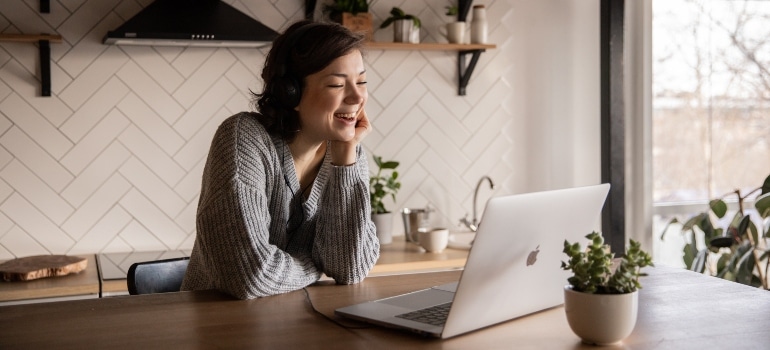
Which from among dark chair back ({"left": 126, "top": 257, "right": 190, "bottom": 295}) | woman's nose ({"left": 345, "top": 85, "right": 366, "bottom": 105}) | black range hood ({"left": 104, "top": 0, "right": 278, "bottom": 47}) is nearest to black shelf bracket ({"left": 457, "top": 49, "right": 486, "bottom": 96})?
black range hood ({"left": 104, "top": 0, "right": 278, "bottom": 47})

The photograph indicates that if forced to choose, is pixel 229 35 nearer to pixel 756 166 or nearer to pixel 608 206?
pixel 608 206

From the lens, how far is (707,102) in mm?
3641

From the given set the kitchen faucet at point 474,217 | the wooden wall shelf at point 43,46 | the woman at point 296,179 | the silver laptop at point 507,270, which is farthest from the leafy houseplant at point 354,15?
the silver laptop at point 507,270

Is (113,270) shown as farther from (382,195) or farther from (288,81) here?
(288,81)

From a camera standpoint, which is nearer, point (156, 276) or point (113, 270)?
point (156, 276)

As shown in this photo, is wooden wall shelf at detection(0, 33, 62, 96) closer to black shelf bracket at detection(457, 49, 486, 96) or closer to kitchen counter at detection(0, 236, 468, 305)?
kitchen counter at detection(0, 236, 468, 305)

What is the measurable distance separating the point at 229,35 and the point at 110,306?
1.48 meters

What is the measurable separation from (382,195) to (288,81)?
131 cm

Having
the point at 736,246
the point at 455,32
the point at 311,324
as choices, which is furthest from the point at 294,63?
the point at 736,246

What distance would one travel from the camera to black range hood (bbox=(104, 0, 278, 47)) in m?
2.77

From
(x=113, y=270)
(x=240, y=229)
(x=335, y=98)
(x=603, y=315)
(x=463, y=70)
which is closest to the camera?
(x=603, y=315)

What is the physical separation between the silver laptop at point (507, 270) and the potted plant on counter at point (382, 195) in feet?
5.32

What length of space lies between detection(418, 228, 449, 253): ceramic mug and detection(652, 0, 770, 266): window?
3.63ft

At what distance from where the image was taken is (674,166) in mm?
3680
